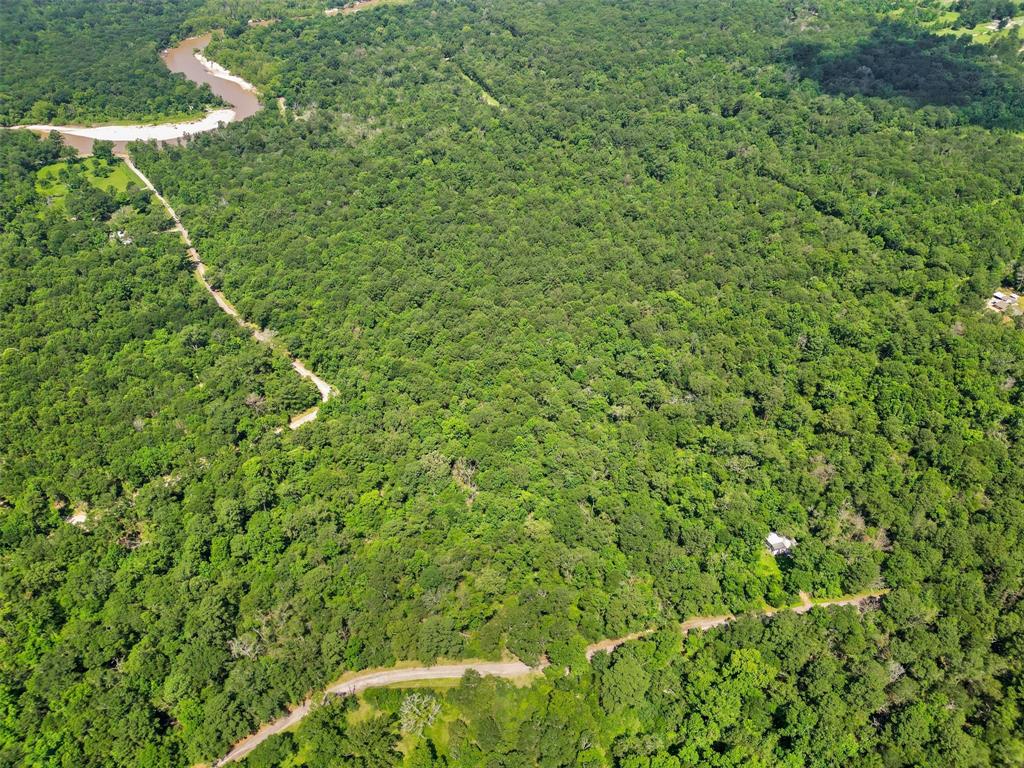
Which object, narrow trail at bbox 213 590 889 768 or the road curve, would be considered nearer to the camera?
narrow trail at bbox 213 590 889 768

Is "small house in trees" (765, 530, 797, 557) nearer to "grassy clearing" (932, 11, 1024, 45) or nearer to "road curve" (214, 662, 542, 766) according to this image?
"road curve" (214, 662, 542, 766)

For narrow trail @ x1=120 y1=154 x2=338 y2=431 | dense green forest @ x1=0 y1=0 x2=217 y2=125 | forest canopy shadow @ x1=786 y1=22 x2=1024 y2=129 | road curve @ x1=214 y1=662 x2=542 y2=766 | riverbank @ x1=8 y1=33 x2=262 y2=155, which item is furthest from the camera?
dense green forest @ x1=0 y1=0 x2=217 y2=125

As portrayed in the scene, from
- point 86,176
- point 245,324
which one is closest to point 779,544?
point 245,324

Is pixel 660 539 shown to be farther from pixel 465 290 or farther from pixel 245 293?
pixel 245 293

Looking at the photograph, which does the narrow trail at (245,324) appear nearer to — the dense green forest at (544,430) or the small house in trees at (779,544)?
the dense green forest at (544,430)

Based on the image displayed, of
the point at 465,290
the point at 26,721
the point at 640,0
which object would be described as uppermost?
the point at 640,0

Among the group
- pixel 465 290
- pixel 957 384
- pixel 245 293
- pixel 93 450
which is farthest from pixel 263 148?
pixel 957 384

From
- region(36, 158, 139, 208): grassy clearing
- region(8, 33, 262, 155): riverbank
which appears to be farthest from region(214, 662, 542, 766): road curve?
region(8, 33, 262, 155): riverbank

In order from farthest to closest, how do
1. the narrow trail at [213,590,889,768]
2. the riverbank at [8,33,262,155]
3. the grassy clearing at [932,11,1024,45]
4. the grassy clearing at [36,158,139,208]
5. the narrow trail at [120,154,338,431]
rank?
the grassy clearing at [932,11,1024,45] → the riverbank at [8,33,262,155] → the grassy clearing at [36,158,139,208] → the narrow trail at [120,154,338,431] → the narrow trail at [213,590,889,768]

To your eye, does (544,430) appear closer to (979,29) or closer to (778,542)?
(778,542)
